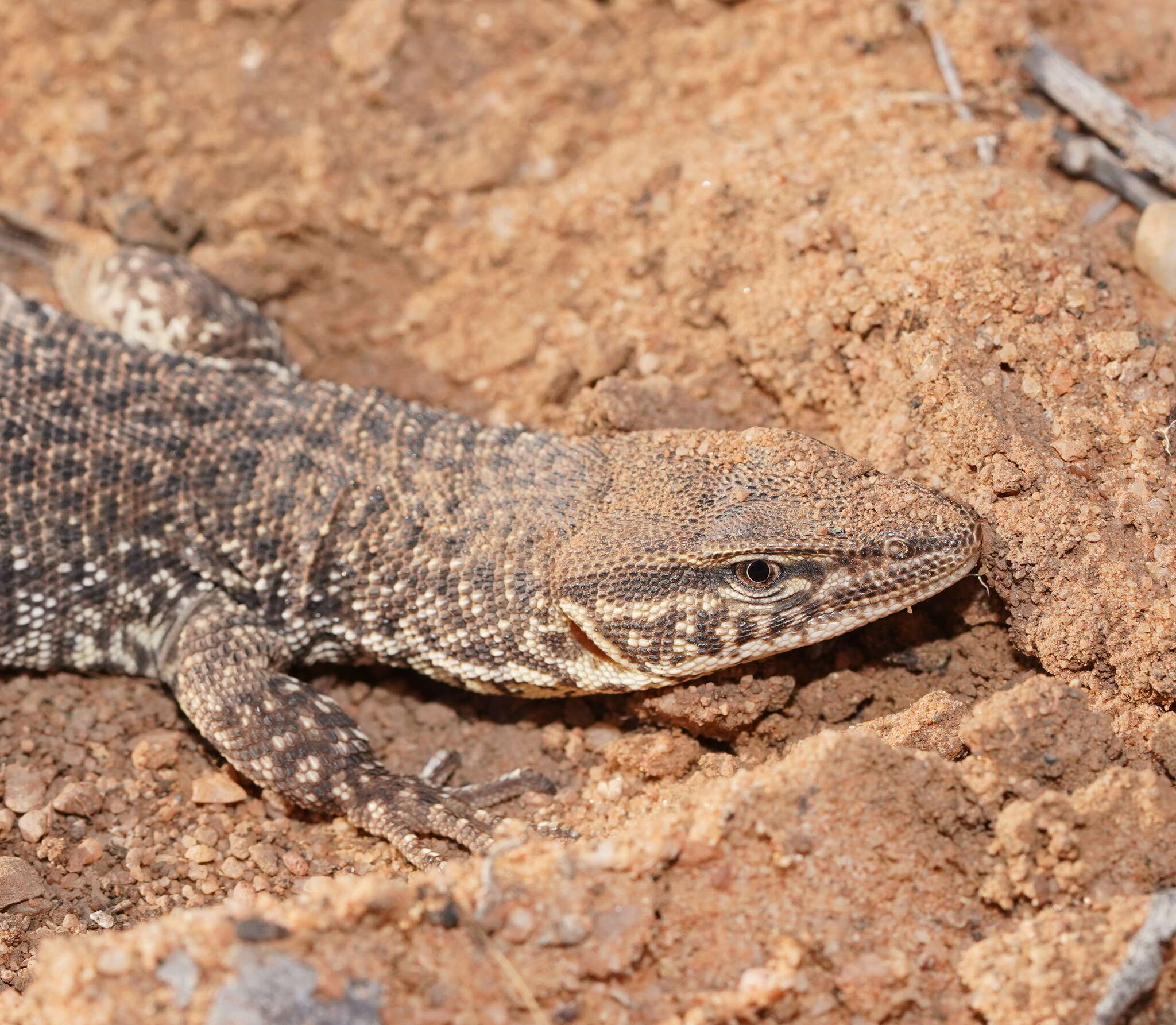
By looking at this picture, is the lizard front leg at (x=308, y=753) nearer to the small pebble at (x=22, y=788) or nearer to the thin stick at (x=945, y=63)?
the small pebble at (x=22, y=788)

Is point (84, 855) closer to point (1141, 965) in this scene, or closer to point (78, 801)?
point (78, 801)

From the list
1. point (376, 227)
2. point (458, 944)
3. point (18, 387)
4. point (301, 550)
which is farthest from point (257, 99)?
point (458, 944)

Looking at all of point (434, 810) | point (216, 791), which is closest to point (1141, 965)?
point (434, 810)

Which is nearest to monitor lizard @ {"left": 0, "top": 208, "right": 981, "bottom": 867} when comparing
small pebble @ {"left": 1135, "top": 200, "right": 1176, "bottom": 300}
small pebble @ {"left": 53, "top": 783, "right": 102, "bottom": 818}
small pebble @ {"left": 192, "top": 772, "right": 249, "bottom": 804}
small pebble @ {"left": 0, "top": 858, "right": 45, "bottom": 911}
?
small pebble @ {"left": 192, "top": 772, "right": 249, "bottom": 804}

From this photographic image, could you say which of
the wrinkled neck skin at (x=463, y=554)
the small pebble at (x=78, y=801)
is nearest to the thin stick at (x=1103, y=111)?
the wrinkled neck skin at (x=463, y=554)

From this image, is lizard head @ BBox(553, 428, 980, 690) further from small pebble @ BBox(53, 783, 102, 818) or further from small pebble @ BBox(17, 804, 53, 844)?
small pebble @ BBox(17, 804, 53, 844)

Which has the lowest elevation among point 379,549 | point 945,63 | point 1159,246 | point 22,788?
point 22,788
